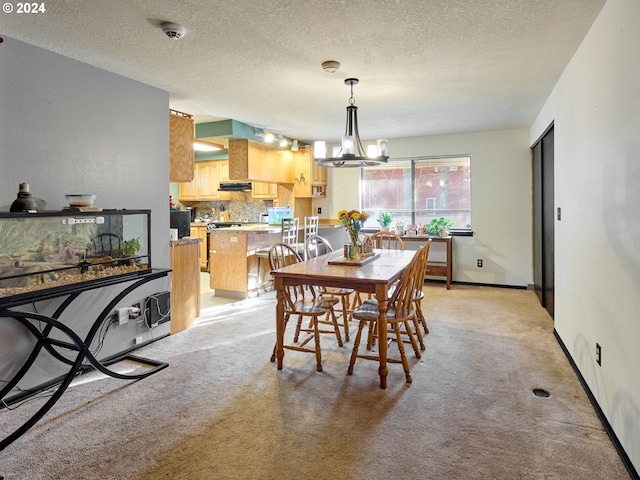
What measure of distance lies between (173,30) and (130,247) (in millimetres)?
1448

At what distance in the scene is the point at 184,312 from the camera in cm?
401

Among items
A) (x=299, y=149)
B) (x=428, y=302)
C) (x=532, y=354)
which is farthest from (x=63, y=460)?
(x=299, y=149)

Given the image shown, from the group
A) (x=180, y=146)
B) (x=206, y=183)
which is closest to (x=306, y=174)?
(x=206, y=183)

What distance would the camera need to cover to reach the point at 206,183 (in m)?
7.62

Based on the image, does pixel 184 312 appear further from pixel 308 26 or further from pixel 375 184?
pixel 375 184

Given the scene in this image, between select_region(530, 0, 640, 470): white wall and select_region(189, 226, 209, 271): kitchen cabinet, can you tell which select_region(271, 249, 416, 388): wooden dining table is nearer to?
select_region(530, 0, 640, 470): white wall

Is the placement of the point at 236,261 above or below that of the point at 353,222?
below

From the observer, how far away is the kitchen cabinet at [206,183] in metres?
7.52

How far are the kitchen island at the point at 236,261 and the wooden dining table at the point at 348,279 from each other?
6.49 feet

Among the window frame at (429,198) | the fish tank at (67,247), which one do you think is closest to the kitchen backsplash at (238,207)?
the window frame at (429,198)

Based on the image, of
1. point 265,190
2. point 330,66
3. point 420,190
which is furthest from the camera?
point 265,190

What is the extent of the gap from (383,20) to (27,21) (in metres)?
2.08

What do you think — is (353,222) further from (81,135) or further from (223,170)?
(223,170)

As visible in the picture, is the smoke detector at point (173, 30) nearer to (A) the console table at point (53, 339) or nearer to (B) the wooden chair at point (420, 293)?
(A) the console table at point (53, 339)
